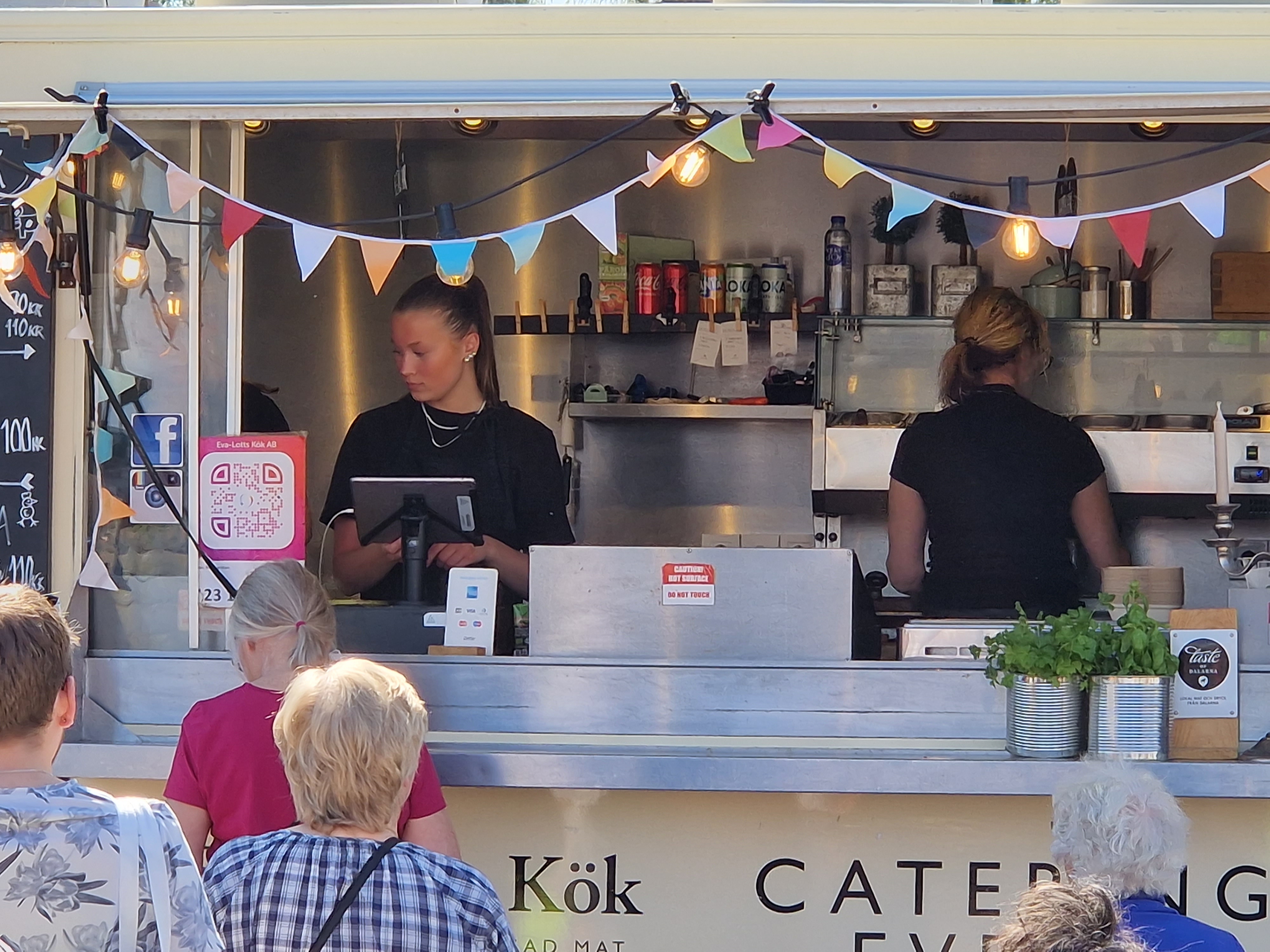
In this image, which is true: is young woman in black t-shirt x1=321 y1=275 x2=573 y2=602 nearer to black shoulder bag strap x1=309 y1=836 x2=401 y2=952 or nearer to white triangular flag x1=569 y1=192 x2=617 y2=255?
white triangular flag x1=569 y1=192 x2=617 y2=255

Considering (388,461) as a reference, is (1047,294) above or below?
above

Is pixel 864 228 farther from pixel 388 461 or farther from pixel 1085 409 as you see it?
pixel 388 461

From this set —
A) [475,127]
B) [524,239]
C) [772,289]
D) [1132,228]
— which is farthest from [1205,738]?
[772,289]

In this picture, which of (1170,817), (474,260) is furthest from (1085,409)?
(1170,817)

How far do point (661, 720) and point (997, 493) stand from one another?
142 cm

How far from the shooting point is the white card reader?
374 centimetres

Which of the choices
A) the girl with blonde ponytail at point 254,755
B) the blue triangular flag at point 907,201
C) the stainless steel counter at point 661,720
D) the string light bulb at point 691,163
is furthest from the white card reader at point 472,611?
the blue triangular flag at point 907,201

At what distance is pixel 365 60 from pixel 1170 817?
2.39 meters

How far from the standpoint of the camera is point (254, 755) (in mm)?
2943

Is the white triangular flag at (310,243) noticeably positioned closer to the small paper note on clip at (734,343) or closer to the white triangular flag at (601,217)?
the white triangular flag at (601,217)

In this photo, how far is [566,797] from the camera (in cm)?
351

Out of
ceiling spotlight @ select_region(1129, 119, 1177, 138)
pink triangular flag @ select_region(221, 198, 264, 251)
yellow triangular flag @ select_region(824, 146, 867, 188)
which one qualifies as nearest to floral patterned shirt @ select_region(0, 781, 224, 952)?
pink triangular flag @ select_region(221, 198, 264, 251)

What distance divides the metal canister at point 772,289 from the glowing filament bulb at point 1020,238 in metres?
Answer: 3.07

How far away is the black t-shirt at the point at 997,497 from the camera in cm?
438
